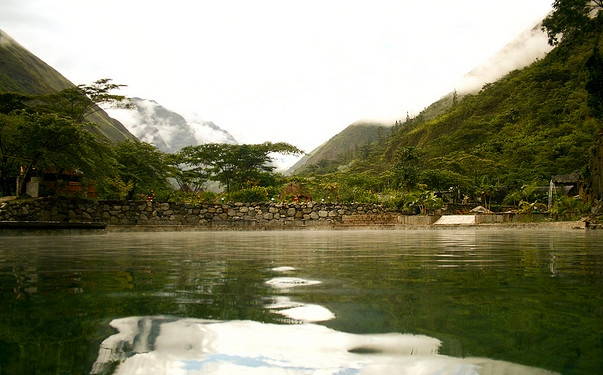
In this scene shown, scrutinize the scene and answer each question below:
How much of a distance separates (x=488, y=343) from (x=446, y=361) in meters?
0.16

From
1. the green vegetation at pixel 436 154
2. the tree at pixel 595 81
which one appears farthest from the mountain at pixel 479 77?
the tree at pixel 595 81

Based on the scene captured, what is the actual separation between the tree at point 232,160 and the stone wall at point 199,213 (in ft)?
37.2

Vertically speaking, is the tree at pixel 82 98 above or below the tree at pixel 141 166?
above

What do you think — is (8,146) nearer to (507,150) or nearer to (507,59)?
(507,150)

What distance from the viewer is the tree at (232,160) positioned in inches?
1334

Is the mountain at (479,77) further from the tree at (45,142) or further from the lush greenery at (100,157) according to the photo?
the tree at (45,142)

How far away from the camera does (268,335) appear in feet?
3.39

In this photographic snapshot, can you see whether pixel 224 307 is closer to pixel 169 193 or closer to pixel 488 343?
pixel 488 343

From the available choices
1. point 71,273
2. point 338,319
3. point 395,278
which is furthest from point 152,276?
point 338,319

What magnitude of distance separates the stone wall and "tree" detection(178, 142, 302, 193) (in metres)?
11.3

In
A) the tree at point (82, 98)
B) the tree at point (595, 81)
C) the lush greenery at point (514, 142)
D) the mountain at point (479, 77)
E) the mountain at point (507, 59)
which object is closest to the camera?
the tree at point (595, 81)

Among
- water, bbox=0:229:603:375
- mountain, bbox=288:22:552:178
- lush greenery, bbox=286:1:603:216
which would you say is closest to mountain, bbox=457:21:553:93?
mountain, bbox=288:22:552:178

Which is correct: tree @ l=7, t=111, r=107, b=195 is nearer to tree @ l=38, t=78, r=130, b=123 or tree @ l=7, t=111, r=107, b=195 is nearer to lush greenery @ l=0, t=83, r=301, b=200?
lush greenery @ l=0, t=83, r=301, b=200

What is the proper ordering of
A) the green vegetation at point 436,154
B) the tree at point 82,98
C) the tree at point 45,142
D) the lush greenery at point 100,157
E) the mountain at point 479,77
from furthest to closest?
the mountain at point 479,77 < the tree at point 82,98 < the green vegetation at point 436,154 < the lush greenery at point 100,157 < the tree at point 45,142
